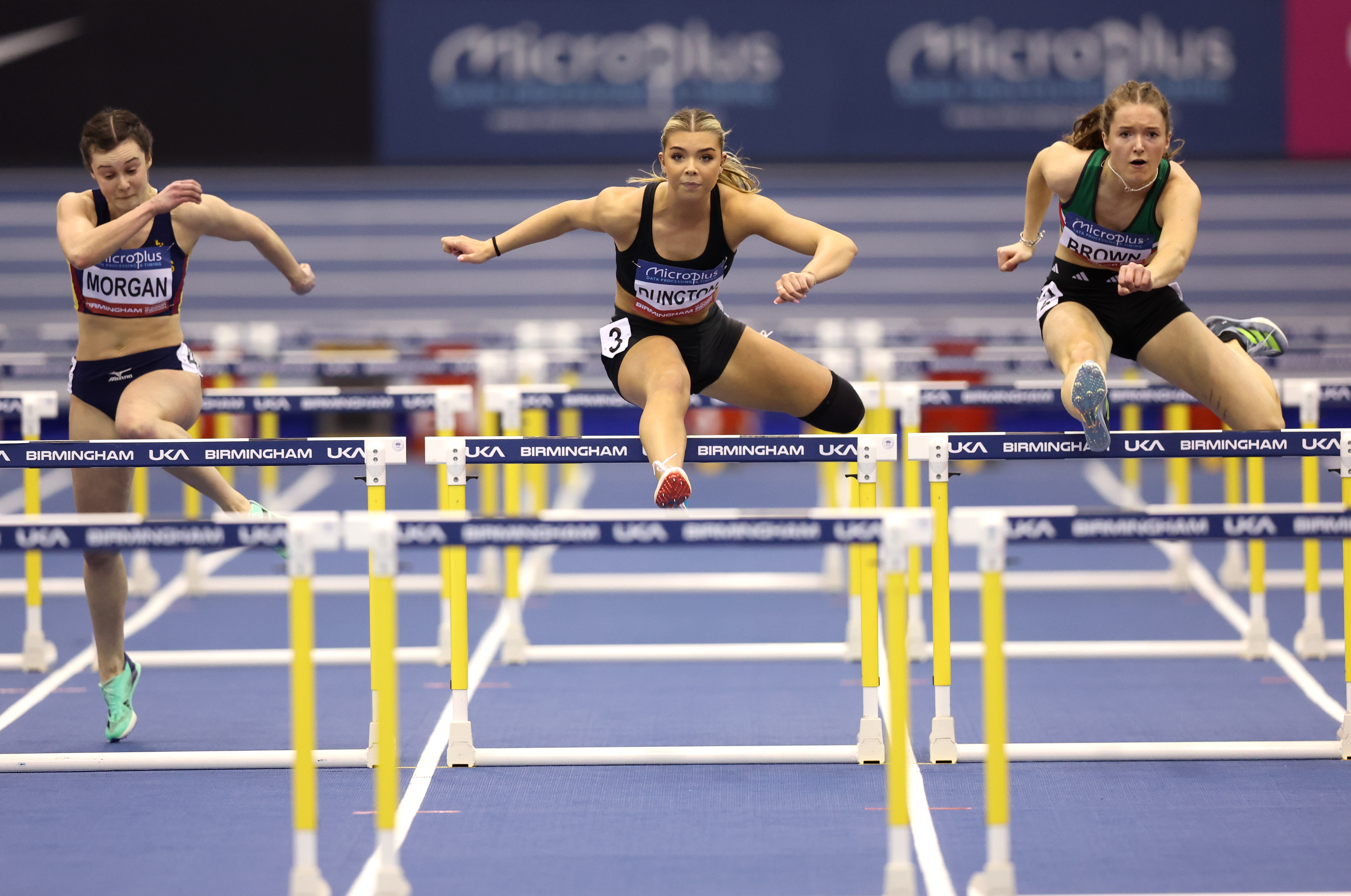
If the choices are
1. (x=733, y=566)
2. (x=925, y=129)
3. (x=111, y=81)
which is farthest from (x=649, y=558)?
(x=111, y=81)

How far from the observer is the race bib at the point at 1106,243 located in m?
5.14

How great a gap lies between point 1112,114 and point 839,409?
1433 millimetres

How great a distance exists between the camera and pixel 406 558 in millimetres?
9734

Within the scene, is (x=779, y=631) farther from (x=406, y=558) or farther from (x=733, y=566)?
(x=406, y=558)

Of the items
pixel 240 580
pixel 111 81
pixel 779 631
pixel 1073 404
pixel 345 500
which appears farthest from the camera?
pixel 111 81

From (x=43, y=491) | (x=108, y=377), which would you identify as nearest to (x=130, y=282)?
(x=108, y=377)

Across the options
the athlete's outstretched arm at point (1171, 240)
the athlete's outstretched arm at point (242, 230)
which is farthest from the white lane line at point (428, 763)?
the athlete's outstretched arm at point (1171, 240)

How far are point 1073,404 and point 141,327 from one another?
343 centimetres

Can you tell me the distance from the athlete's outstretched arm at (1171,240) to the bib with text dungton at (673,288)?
4.63ft

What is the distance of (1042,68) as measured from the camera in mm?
13188

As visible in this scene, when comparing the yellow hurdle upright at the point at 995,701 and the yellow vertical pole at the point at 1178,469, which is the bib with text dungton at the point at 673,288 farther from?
the yellow vertical pole at the point at 1178,469

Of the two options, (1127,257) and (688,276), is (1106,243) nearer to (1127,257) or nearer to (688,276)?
(1127,257)

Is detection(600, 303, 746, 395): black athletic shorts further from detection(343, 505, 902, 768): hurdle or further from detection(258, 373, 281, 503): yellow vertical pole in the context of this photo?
detection(258, 373, 281, 503): yellow vertical pole

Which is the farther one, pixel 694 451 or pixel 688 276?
pixel 688 276
